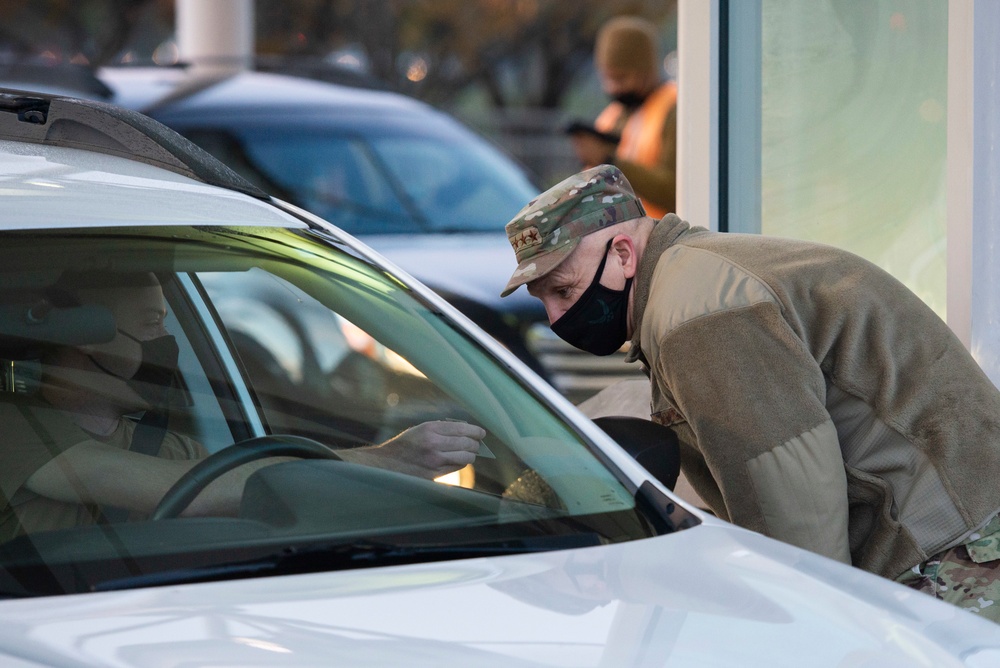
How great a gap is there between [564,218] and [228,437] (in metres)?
0.89

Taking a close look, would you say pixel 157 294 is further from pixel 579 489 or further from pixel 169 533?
pixel 579 489

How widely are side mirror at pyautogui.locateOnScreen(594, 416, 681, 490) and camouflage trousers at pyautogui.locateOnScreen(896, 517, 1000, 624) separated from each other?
65 centimetres

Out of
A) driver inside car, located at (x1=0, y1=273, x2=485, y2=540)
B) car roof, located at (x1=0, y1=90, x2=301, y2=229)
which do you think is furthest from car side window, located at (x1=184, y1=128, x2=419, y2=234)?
driver inside car, located at (x1=0, y1=273, x2=485, y2=540)

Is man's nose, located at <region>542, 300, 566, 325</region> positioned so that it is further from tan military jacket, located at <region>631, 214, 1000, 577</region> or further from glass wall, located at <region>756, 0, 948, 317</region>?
glass wall, located at <region>756, 0, 948, 317</region>

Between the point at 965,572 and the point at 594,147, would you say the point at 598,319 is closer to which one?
the point at 965,572

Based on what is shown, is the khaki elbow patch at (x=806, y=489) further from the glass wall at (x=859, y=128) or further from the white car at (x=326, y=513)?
the glass wall at (x=859, y=128)

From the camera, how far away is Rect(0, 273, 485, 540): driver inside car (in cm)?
218

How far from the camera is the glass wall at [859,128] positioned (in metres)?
4.36

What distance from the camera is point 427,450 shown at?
252cm

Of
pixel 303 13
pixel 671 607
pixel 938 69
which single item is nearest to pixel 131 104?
pixel 938 69

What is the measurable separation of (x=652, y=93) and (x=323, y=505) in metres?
4.82

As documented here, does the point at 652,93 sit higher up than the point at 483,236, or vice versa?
the point at 652,93

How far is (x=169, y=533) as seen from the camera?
6.79ft

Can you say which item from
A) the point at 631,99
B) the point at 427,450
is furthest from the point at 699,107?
the point at 427,450
